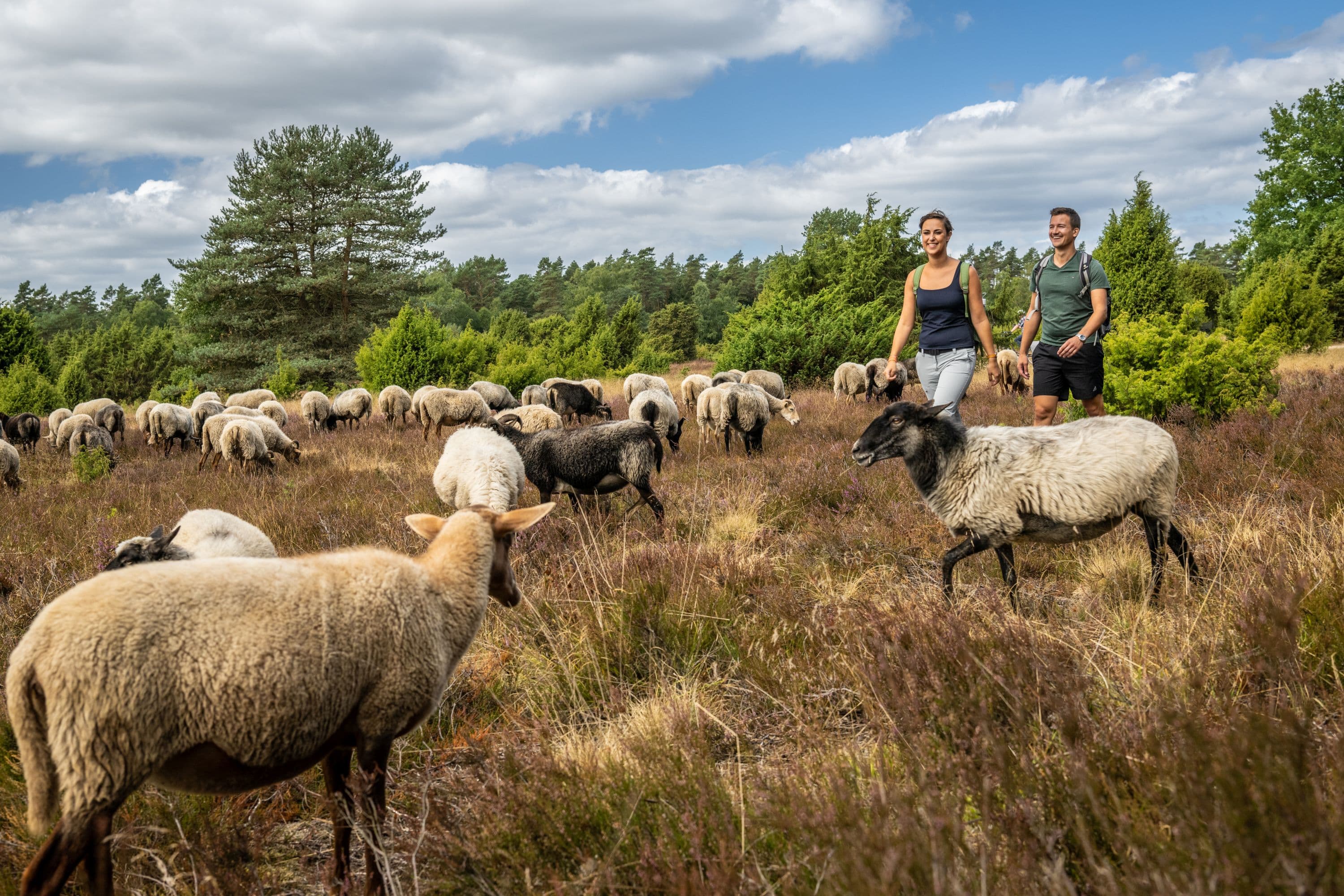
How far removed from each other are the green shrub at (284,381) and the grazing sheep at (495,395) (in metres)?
13.1

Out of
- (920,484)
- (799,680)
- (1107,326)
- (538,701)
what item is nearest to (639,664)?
(538,701)

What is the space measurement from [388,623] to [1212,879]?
2229 millimetres

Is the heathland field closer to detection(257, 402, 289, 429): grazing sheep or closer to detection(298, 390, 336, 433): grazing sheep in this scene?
detection(298, 390, 336, 433): grazing sheep

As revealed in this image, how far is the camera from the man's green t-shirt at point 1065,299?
20.9ft

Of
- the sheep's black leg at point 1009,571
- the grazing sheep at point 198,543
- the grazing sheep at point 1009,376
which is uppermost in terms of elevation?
the grazing sheep at point 198,543

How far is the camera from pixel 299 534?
7203mm

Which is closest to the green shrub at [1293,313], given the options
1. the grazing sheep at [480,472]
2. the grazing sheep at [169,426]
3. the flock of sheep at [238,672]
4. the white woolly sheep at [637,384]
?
the white woolly sheep at [637,384]

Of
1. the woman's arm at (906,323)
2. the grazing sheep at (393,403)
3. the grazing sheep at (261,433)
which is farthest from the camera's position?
the grazing sheep at (393,403)

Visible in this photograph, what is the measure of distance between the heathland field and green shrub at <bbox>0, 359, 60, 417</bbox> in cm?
3600

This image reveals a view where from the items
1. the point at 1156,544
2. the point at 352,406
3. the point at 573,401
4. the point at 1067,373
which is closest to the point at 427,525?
the point at 1156,544

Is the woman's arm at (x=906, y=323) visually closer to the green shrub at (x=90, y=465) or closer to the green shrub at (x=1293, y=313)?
the green shrub at (x=90, y=465)

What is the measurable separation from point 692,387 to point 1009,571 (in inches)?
553

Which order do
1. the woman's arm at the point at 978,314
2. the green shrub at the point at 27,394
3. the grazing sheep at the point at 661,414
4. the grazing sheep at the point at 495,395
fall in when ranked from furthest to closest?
the green shrub at the point at 27,394, the grazing sheep at the point at 495,395, the grazing sheep at the point at 661,414, the woman's arm at the point at 978,314

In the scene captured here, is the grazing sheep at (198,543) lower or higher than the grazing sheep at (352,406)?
higher
